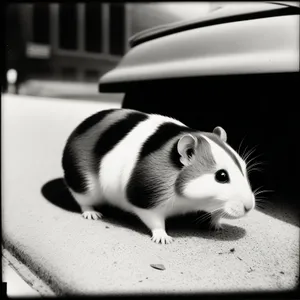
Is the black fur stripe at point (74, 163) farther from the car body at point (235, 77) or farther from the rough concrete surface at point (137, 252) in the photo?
the car body at point (235, 77)

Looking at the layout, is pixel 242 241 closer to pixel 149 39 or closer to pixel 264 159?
pixel 264 159

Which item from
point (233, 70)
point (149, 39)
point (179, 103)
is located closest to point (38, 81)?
point (149, 39)

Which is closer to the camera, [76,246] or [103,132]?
[76,246]

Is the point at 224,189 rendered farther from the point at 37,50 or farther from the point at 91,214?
the point at 37,50

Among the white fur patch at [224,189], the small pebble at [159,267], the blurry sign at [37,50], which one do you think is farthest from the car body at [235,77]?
the blurry sign at [37,50]

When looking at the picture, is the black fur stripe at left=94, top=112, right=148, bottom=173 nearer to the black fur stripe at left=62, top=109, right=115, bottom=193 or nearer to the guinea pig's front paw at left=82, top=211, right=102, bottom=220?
the black fur stripe at left=62, top=109, right=115, bottom=193

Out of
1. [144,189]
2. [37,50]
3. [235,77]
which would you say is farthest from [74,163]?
[37,50]
